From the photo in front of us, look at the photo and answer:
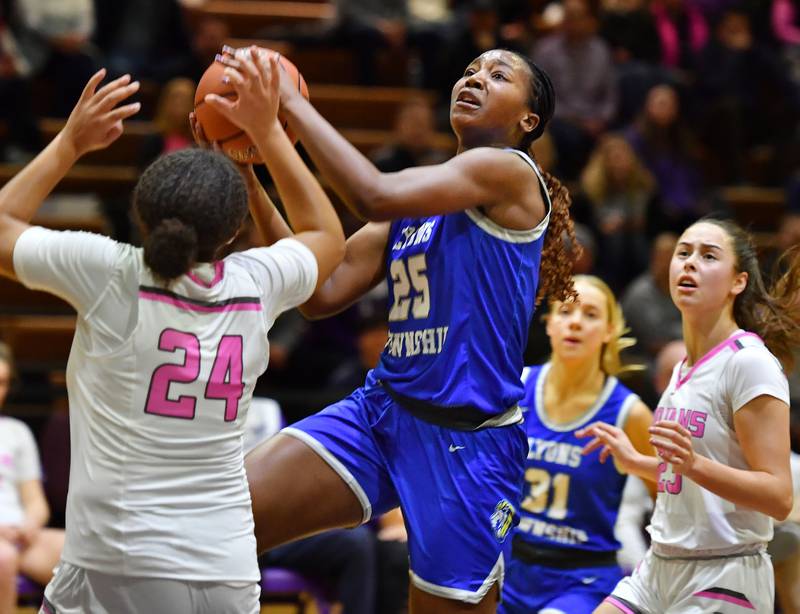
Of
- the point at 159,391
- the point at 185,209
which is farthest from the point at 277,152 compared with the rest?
the point at 159,391

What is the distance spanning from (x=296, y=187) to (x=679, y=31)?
965 centimetres

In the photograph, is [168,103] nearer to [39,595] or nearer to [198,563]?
[39,595]

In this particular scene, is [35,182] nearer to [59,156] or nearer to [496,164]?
[59,156]

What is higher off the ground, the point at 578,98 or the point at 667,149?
the point at 578,98

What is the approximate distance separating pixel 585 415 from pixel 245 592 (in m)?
2.20

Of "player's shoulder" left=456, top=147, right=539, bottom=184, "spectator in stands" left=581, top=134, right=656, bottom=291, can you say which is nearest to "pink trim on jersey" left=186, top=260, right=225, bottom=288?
"player's shoulder" left=456, top=147, right=539, bottom=184

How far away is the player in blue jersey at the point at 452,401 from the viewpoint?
11.5 feet

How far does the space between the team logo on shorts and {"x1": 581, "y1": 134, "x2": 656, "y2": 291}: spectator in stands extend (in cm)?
526

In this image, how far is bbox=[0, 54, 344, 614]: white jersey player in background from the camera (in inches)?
109

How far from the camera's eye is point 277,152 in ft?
10.1

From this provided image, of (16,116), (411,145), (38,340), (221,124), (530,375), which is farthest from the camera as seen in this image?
(16,116)

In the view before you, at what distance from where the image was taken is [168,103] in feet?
27.2

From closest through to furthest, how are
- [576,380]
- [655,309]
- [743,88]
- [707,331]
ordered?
[707,331], [576,380], [655,309], [743,88]

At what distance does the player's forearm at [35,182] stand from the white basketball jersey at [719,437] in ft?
6.98
